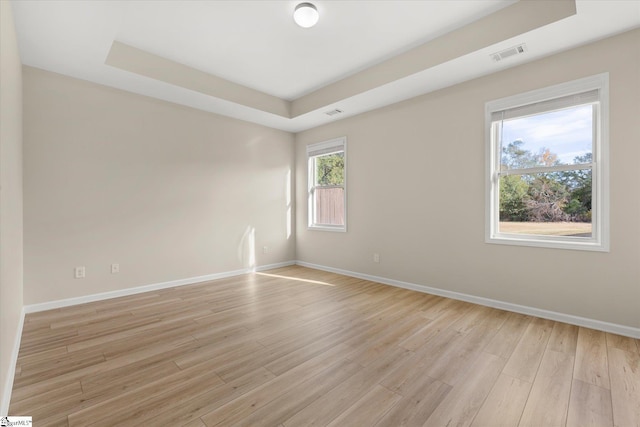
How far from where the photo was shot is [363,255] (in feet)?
14.9

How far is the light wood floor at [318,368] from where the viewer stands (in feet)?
5.09

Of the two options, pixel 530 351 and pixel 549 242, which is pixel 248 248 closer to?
pixel 530 351

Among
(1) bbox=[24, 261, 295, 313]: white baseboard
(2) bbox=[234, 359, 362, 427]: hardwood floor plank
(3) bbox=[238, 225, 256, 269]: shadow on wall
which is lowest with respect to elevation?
(2) bbox=[234, 359, 362, 427]: hardwood floor plank

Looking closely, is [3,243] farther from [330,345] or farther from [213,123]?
[213,123]

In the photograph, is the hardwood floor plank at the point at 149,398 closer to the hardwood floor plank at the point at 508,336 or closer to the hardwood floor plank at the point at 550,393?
the hardwood floor plank at the point at 550,393

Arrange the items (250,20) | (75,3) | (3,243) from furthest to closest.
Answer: (250,20) < (75,3) < (3,243)

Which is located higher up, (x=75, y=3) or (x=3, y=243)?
(x=75, y=3)

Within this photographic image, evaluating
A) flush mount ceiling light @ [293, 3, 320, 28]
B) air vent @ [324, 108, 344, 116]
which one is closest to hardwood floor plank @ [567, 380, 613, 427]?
flush mount ceiling light @ [293, 3, 320, 28]

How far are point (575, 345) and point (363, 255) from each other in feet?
8.75

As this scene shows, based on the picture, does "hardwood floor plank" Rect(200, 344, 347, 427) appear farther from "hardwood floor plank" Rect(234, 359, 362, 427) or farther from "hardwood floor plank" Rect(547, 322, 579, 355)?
"hardwood floor plank" Rect(547, 322, 579, 355)

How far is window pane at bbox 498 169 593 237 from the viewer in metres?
2.75

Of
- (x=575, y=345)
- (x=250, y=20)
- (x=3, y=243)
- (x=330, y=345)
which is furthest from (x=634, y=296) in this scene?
(x=3, y=243)

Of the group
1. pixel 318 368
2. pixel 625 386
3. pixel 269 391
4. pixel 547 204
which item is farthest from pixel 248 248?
pixel 625 386

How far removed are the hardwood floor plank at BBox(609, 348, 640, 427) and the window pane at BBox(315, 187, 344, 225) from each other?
3.54 meters
